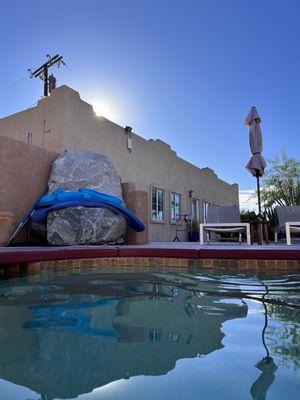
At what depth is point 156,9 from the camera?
8.38 metres

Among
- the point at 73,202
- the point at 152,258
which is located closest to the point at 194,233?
the point at 73,202

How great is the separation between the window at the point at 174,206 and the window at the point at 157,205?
2.50ft

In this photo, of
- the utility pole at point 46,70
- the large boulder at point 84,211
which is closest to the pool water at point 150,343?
the large boulder at point 84,211

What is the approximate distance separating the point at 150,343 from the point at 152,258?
3.28 metres

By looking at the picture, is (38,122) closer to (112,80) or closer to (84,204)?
(112,80)

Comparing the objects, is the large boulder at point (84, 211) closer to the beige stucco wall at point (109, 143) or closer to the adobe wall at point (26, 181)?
the adobe wall at point (26, 181)

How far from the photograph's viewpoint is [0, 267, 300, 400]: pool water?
3.39 feet

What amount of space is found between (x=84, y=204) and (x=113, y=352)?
5.16m

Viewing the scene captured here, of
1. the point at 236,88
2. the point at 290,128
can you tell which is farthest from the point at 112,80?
the point at 290,128

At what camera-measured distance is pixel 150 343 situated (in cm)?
147

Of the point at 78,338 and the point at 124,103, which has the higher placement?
the point at 124,103

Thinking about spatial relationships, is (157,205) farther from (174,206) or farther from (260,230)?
(260,230)

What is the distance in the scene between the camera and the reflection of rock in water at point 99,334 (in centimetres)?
115

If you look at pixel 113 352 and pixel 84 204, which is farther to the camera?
pixel 84 204
